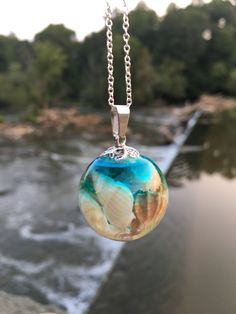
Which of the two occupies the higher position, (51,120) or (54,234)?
(54,234)

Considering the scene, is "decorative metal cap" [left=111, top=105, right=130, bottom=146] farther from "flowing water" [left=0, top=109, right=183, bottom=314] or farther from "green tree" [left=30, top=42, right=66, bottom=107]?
"green tree" [left=30, top=42, right=66, bottom=107]

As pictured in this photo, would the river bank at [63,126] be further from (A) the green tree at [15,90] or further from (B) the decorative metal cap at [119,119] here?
(B) the decorative metal cap at [119,119]

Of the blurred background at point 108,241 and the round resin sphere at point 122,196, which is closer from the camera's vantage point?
the round resin sphere at point 122,196

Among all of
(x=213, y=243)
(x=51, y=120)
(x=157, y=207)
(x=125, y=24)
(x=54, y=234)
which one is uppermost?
(x=125, y=24)

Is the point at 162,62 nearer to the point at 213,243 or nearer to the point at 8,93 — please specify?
the point at 8,93

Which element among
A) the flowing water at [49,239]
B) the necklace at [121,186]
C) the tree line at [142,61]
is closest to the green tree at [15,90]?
the tree line at [142,61]

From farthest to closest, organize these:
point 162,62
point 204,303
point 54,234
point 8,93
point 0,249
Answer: point 162,62 < point 8,93 < point 54,234 < point 0,249 < point 204,303

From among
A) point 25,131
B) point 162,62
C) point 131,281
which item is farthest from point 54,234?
point 162,62

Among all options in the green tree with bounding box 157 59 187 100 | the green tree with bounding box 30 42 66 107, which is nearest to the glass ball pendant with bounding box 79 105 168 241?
the green tree with bounding box 30 42 66 107
